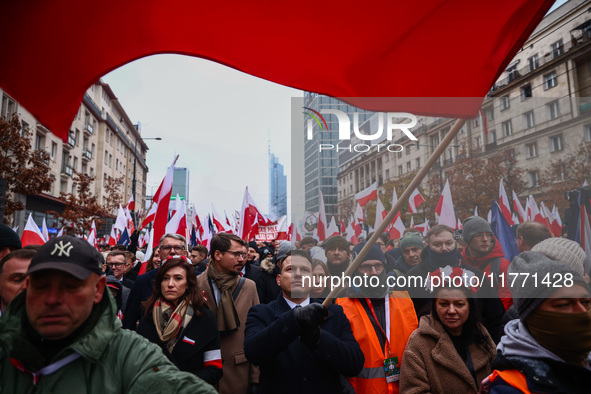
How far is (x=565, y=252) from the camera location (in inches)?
85.5

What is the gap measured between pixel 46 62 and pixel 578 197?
3.11 metres

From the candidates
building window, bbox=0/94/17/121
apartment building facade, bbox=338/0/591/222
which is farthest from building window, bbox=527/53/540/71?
building window, bbox=0/94/17/121

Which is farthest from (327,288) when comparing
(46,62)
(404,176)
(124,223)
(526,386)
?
(124,223)

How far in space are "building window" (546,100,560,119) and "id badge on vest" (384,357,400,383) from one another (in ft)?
6.37

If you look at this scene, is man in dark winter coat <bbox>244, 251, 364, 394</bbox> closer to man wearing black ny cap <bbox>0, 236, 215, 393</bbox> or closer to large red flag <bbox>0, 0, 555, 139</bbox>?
man wearing black ny cap <bbox>0, 236, 215, 393</bbox>

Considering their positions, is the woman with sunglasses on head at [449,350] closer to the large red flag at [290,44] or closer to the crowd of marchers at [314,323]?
the crowd of marchers at [314,323]

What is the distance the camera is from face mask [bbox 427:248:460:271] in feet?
8.47

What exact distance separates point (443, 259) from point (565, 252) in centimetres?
65

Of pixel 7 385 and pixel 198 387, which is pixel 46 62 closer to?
pixel 7 385

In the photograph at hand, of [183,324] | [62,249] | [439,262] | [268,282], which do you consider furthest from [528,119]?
[268,282]

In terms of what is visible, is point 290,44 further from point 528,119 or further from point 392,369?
point 392,369

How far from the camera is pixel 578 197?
2.17 metres

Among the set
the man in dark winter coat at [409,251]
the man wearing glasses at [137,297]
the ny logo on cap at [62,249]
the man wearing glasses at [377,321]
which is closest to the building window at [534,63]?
the man in dark winter coat at [409,251]

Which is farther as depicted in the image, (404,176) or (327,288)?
(327,288)
